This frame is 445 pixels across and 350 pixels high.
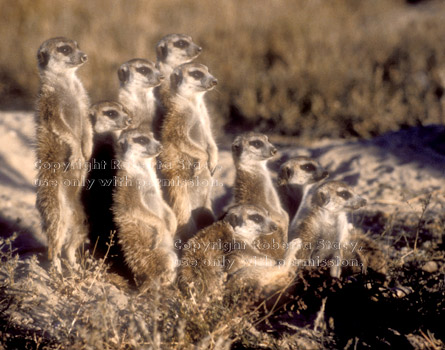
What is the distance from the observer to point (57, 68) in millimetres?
3730

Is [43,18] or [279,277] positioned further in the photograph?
[43,18]

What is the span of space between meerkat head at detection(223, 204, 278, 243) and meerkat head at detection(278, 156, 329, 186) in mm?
766

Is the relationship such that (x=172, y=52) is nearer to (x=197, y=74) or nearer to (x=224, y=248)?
(x=197, y=74)

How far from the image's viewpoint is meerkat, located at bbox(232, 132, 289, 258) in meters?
3.91

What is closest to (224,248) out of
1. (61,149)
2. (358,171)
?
(61,149)

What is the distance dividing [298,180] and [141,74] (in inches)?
55.0

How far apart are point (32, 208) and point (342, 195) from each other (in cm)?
303

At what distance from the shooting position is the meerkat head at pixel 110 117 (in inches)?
143

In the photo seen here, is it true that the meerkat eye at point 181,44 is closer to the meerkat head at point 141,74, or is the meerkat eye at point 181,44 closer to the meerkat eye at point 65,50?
the meerkat head at point 141,74

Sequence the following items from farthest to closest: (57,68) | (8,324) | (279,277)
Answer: (57,68) → (279,277) → (8,324)

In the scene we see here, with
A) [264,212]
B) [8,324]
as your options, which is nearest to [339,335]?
[264,212]

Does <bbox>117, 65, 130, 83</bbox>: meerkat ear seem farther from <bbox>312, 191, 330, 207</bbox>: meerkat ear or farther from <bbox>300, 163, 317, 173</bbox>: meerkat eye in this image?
<bbox>312, 191, 330, 207</bbox>: meerkat ear

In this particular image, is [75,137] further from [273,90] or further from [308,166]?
[273,90]

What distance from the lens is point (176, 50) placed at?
4.28 m
